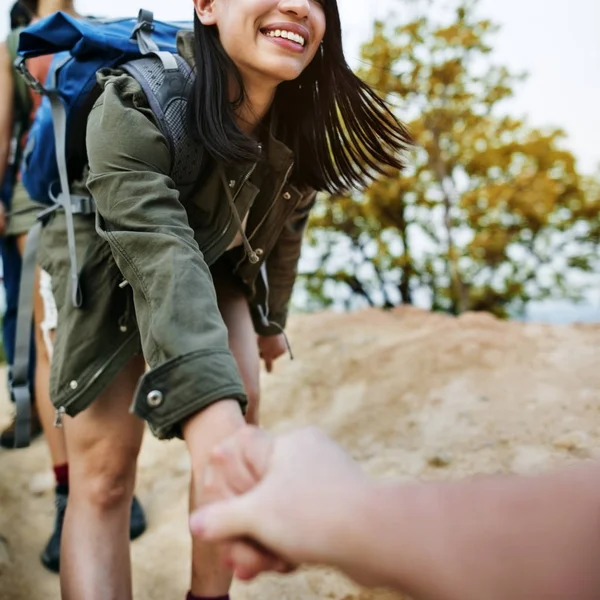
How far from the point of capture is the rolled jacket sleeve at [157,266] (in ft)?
3.48

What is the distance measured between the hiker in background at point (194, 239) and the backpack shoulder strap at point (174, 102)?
0.05ft

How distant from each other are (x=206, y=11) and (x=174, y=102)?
11.0 inches

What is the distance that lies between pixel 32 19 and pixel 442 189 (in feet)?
15.7

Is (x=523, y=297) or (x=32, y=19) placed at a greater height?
→ (x=32, y=19)

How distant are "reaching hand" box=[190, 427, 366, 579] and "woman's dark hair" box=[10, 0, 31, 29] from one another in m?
2.26

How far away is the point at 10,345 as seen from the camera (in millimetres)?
2816

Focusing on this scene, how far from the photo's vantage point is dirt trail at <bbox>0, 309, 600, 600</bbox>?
7.30ft

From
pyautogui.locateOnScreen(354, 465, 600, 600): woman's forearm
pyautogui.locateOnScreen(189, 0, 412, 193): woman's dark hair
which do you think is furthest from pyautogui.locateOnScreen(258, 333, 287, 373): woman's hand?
pyautogui.locateOnScreen(354, 465, 600, 600): woman's forearm

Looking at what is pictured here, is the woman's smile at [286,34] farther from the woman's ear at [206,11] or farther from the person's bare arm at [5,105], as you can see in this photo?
the person's bare arm at [5,105]

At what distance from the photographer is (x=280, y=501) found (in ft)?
2.75

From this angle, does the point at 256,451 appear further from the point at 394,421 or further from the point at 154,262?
the point at 394,421

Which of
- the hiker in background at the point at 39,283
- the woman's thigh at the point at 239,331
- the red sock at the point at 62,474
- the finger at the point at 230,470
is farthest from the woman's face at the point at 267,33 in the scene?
the red sock at the point at 62,474

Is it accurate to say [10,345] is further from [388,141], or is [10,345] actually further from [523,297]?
[523,297]

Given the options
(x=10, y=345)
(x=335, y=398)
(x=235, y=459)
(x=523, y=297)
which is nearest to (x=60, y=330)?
(x=235, y=459)
